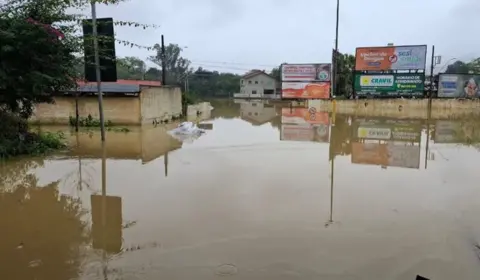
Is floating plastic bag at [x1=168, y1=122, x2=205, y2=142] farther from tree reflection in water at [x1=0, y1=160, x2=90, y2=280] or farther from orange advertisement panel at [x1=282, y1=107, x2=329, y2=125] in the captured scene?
tree reflection in water at [x1=0, y1=160, x2=90, y2=280]

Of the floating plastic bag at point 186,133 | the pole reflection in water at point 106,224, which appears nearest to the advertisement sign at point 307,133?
the floating plastic bag at point 186,133

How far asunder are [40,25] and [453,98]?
105 ft

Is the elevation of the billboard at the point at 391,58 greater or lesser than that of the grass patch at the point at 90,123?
greater

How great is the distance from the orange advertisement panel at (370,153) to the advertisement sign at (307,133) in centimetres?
186

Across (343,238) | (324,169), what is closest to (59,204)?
(343,238)

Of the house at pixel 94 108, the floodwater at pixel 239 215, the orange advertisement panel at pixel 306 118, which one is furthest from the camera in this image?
the orange advertisement panel at pixel 306 118

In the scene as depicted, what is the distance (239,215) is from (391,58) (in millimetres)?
30808

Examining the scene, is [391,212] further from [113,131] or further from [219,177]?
[113,131]

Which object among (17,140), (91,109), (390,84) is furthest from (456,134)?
(17,140)

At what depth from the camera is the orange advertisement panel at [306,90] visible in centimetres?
3900

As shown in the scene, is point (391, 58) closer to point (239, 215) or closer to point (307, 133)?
point (307, 133)

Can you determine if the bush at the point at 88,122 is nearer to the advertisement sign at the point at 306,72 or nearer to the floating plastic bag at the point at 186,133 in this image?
the floating plastic bag at the point at 186,133

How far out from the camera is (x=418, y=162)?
37.0ft

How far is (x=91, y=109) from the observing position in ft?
65.0
